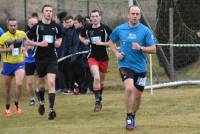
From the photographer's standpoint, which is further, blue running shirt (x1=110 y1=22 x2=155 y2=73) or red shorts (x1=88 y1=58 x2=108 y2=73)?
red shorts (x1=88 y1=58 x2=108 y2=73)

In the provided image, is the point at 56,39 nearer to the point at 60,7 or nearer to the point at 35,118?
the point at 35,118

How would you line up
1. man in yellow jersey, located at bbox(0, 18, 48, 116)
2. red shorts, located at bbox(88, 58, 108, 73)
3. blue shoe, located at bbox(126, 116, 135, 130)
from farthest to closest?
man in yellow jersey, located at bbox(0, 18, 48, 116), red shorts, located at bbox(88, 58, 108, 73), blue shoe, located at bbox(126, 116, 135, 130)

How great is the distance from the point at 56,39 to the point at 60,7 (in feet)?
38.2

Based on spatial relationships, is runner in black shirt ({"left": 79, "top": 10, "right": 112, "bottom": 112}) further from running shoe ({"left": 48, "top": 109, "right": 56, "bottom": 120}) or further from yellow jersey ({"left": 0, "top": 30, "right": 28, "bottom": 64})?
yellow jersey ({"left": 0, "top": 30, "right": 28, "bottom": 64})

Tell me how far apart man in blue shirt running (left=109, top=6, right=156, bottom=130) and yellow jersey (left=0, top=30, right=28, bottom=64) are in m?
4.15

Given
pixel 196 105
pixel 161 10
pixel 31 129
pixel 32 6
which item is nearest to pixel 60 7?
pixel 161 10

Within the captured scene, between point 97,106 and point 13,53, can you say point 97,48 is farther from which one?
point 13,53

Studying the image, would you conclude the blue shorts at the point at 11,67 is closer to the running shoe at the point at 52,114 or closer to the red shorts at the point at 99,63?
the red shorts at the point at 99,63

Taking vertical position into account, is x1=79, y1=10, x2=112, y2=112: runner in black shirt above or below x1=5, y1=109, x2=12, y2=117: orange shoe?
above

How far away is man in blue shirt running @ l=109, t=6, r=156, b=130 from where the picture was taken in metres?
11.8

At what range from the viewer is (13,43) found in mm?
15500

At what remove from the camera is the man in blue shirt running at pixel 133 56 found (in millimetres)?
11750

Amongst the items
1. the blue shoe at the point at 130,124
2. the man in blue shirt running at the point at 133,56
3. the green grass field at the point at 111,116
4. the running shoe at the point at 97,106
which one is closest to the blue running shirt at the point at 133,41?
the man in blue shirt running at the point at 133,56

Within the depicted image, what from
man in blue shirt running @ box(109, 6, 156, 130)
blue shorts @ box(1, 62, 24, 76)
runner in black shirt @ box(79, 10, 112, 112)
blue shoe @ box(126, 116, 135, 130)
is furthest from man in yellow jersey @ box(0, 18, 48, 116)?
blue shoe @ box(126, 116, 135, 130)
